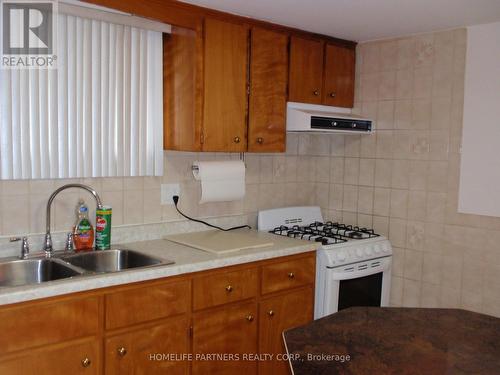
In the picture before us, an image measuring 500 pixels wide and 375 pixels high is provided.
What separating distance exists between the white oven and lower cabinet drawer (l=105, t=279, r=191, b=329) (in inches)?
37.2

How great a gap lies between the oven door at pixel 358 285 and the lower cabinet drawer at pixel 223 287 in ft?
1.77

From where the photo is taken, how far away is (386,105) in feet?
11.4

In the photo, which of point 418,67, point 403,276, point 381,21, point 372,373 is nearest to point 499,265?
point 403,276

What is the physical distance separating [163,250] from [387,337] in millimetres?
1452

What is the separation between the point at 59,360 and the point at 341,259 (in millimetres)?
1690

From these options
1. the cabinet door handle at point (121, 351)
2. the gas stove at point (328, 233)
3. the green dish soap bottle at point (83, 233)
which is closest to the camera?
the cabinet door handle at point (121, 351)

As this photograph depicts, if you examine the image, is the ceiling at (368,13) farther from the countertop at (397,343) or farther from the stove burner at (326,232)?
the countertop at (397,343)

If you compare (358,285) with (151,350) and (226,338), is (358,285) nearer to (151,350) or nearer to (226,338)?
(226,338)

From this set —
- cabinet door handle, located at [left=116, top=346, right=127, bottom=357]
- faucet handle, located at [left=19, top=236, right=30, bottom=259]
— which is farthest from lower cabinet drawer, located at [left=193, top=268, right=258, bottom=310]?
faucet handle, located at [left=19, top=236, right=30, bottom=259]

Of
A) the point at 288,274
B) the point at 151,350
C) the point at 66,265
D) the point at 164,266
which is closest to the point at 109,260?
the point at 66,265

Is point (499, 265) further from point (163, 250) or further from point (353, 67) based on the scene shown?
point (163, 250)

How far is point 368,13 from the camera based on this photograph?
9.20 ft

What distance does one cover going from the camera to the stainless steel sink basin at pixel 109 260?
8.49 ft

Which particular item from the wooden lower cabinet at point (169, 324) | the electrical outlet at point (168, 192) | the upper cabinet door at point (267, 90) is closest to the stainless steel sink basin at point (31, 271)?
the wooden lower cabinet at point (169, 324)
